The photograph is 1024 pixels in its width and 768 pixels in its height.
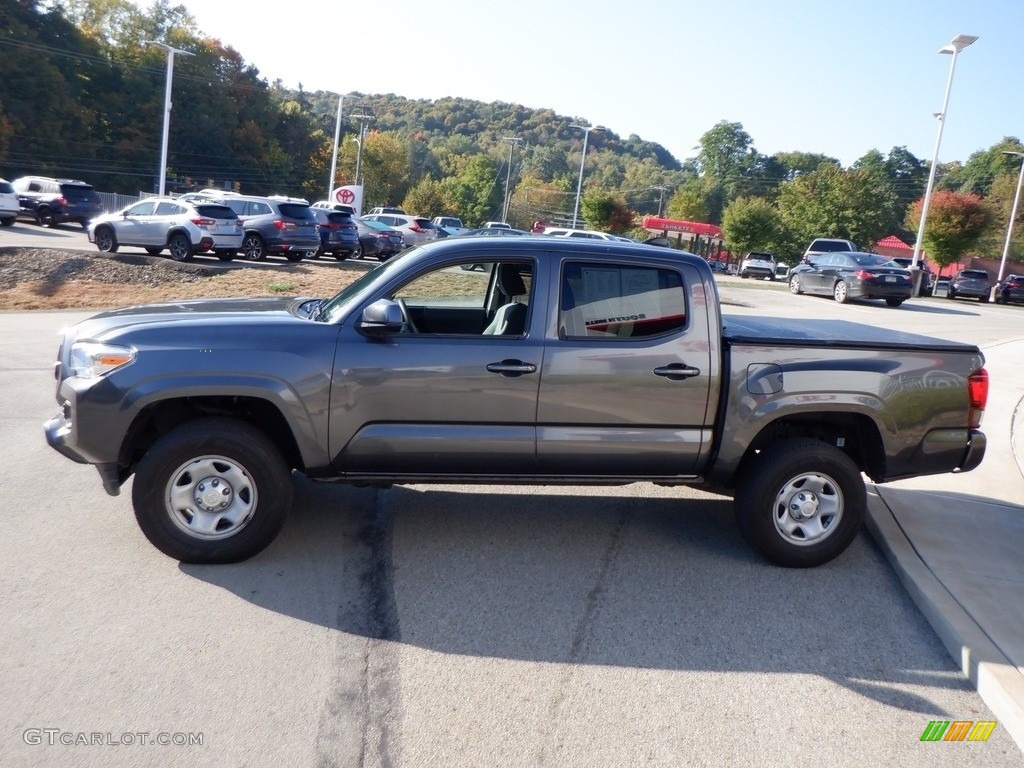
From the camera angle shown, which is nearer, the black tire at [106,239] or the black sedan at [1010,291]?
the black tire at [106,239]

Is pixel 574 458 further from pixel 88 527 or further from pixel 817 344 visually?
pixel 88 527

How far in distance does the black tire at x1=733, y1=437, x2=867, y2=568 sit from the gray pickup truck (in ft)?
0.04

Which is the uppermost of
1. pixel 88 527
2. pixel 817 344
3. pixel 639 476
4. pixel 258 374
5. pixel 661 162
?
pixel 661 162

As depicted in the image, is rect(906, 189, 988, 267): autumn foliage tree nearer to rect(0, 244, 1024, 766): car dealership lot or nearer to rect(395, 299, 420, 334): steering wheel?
rect(0, 244, 1024, 766): car dealership lot

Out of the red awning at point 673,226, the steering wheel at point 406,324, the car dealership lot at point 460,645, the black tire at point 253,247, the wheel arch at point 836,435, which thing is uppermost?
the red awning at point 673,226

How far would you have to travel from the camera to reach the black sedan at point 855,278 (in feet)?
84.9

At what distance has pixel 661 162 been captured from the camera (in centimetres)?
14050

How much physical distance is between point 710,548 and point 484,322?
207 centimetres

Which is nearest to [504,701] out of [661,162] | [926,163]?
[926,163]

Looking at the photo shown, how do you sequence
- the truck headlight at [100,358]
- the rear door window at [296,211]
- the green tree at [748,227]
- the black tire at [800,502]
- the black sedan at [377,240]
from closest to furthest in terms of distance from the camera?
the truck headlight at [100,358] → the black tire at [800,502] → the rear door window at [296,211] → the black sedan at [377,240] → the green tree at [748,227]

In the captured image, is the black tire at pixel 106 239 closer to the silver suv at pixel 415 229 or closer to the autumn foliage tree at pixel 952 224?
the silver suv at pixel 415 229

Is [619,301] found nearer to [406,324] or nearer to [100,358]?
[406,324]

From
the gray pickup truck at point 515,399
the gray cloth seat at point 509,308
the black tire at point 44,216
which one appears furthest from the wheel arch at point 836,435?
the black tire at point 44,216

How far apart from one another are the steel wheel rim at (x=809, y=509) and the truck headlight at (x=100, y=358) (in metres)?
3.85
